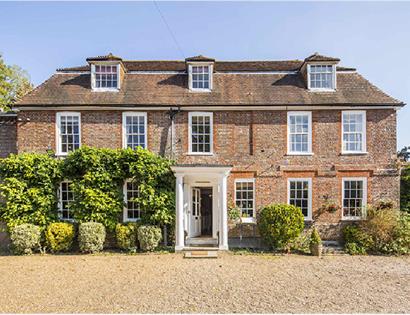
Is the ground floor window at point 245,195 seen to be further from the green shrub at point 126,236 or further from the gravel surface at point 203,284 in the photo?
the green shrub at point 126,236

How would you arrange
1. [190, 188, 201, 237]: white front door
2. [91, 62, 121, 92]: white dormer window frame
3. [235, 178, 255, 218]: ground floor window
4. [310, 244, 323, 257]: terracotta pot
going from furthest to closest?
[91, 62, 121, 92]: white dormer window frame → [190, 188, 201, 237]: white front door → [235, 178, 255, 218]: ground floor window → [310, 244, 323, 257]: terracotta pot

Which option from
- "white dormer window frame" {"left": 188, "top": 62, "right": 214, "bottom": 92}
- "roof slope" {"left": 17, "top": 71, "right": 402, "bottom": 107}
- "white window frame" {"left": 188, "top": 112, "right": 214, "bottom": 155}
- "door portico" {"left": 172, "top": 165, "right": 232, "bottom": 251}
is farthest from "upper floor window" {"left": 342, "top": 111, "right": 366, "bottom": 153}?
"white dormer window frame" {"left": 188, "top": 62, "right": 214, "bottom": 92}

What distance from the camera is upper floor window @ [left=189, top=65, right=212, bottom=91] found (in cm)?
1496

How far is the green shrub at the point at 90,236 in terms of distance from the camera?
1208 cm

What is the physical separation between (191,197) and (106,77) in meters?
7.90

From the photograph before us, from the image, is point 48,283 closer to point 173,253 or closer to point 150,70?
point 173,253

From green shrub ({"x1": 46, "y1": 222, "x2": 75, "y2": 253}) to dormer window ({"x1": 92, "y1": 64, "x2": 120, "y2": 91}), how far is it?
7.20m

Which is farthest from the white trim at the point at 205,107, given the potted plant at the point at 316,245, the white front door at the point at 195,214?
the potted plant at the point at 316,245

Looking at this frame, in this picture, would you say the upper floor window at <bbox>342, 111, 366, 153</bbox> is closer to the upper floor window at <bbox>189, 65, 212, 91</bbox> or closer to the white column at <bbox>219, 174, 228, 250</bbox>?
the white column at <bbox>219, 174, 228, 250</bbox>

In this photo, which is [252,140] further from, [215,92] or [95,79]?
[95,79]

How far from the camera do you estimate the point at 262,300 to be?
7117mm

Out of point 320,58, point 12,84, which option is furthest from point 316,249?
point 12,84

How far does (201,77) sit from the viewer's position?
15062 millimetres

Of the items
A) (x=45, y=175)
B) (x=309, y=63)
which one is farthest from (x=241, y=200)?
(x=45, y=175)
